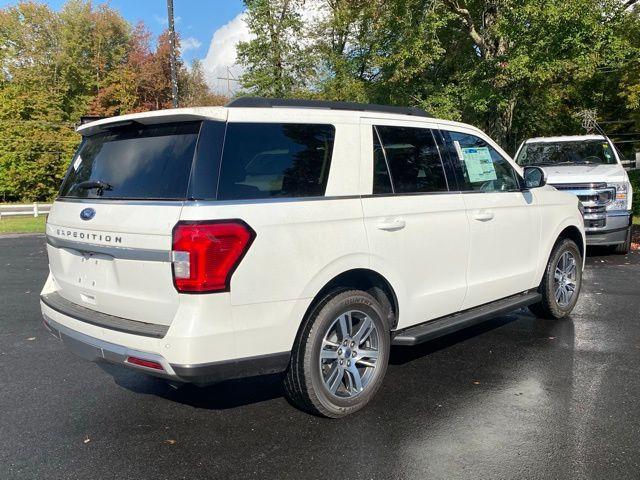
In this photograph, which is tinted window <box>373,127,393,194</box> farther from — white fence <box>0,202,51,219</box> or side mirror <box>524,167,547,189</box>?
white fence <box>0,202,51,219</box>

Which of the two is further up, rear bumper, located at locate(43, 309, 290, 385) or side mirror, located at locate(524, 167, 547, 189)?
side mirror, located at locate(524, 167, 547, 189)

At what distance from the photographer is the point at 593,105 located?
26922 mm

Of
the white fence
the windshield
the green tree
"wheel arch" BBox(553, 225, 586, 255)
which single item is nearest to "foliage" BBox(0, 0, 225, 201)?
the white fence

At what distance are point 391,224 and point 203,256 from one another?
1432mm

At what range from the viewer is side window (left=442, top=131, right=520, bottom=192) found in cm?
467

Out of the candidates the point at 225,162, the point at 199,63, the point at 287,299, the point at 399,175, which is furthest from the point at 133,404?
the point at 199,63

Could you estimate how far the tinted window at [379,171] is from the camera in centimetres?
391

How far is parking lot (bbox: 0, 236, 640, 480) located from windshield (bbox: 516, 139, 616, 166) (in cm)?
599

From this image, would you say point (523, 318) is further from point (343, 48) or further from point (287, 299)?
point (343, 48)

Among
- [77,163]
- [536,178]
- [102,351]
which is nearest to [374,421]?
[102,351]

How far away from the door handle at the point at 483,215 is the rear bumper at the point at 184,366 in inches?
84.4

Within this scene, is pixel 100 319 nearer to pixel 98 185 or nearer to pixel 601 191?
pixel 98 185

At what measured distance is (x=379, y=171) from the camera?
3959mm

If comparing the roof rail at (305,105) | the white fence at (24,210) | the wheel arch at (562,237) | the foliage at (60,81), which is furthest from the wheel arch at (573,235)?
the foliage at (60,81)
